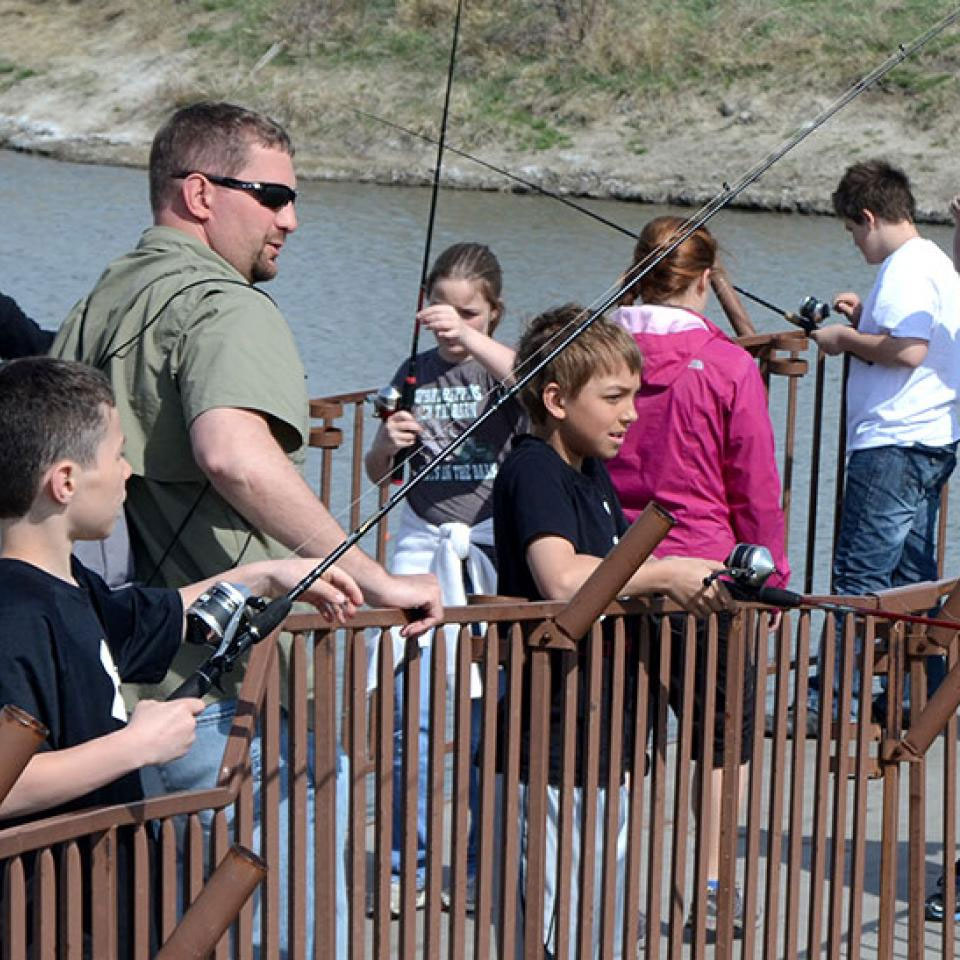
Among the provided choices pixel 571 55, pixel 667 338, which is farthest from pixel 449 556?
pixel 571 55

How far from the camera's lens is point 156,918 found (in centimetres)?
283

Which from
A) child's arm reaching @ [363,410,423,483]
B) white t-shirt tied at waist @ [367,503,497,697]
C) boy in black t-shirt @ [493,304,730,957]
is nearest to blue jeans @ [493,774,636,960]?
boy in black t-shirt @ [493,304,730,957]

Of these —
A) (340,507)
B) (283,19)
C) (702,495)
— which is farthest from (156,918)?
(283,19)

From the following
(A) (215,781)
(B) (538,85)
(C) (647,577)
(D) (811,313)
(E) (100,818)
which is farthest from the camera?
(B) (538,85)

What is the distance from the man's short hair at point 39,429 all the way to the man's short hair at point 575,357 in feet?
3.63

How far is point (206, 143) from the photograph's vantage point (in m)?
3.49

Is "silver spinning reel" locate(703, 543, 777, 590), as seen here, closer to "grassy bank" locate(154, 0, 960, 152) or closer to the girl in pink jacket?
the girl in pink jacket

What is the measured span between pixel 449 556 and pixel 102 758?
6.18ft

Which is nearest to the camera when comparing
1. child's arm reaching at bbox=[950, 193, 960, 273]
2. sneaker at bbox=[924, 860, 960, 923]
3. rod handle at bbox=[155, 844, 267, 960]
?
rod handle at bbox=[155, 844, 267, 960]

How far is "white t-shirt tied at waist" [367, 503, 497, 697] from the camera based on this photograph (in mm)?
4348

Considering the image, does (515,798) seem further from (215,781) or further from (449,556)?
(449,556)

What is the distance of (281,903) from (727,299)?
10.1 feet

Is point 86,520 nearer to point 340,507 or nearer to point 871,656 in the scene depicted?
point 871,656

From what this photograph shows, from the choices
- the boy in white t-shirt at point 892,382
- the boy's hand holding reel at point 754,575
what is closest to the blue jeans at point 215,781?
the boy's hand holding reel at point 754,575
